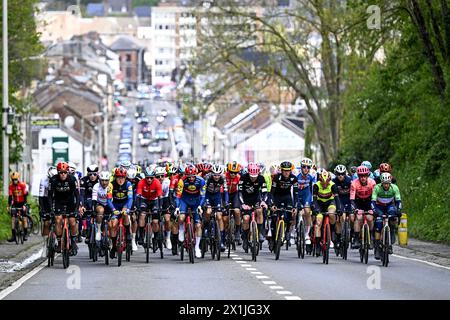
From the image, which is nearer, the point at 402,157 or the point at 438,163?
the point at 438,163

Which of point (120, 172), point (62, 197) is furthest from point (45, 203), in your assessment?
point (120, 172)

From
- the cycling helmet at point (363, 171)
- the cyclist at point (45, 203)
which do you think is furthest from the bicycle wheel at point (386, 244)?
the cyclist at point (45, 203)

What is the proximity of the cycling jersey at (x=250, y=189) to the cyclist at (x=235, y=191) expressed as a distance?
0.47 metres

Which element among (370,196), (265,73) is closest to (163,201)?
(370,196)

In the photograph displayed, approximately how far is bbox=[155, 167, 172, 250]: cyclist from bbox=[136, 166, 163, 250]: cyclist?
0.30m

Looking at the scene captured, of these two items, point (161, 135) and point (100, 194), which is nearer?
point (100, 194)

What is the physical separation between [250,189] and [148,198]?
2.23m

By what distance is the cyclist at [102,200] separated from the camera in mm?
27984

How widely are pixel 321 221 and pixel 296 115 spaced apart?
97932 millimetres

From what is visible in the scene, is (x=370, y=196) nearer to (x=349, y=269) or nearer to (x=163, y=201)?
(x=349, y=269)

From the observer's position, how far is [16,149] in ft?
197

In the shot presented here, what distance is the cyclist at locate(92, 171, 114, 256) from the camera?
2798 centimetres

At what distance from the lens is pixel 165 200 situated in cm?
3216

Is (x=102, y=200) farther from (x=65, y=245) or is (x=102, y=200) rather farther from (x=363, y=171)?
(x=363, y=171)
